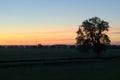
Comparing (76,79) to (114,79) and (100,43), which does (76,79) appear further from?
(100,43)

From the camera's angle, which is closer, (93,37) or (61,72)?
(61,72)

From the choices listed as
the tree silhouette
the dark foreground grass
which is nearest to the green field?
the dark foreground grass

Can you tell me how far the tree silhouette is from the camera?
123750 millimetres

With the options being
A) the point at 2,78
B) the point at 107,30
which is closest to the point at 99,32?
the point at 107,30

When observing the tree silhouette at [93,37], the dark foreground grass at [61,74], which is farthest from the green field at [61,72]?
the tree silhouette at [93,37]

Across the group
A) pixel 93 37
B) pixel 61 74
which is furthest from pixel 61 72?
pixel 93 37

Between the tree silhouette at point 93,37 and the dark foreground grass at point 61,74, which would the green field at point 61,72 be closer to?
the dark foreground grass at point 61,74

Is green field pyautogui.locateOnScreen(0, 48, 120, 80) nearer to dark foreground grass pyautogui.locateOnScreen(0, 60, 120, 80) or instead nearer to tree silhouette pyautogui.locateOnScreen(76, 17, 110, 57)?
dark foreground grass pyautogui.locateOnScreen(0, 60, 120, 80)

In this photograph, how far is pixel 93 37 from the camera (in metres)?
126

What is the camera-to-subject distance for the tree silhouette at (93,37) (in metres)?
124

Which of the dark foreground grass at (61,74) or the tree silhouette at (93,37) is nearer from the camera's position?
the dark foreground grass at (61,74)

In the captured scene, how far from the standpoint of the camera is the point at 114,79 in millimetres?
34188

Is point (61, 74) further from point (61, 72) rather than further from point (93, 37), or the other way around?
point (93, 37)

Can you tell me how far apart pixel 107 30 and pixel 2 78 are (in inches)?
3461
